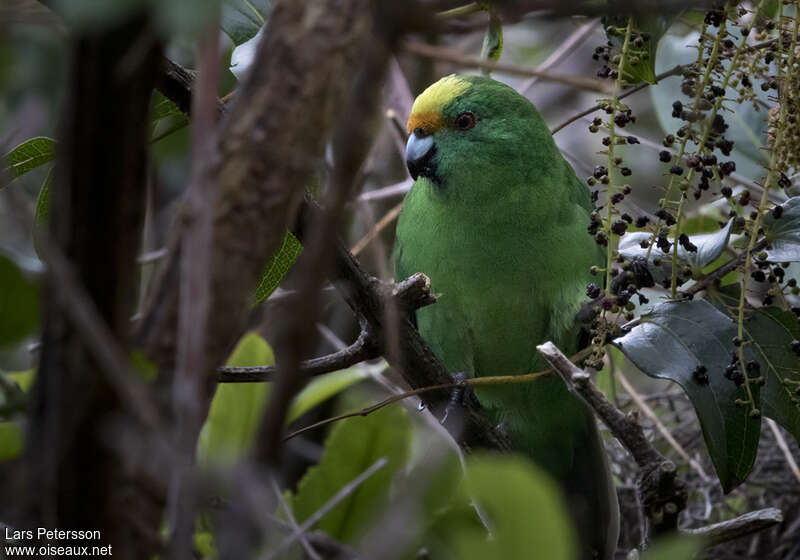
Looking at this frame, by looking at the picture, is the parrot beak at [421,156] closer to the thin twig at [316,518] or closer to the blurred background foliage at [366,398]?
the blurred background foliage at [366,398]

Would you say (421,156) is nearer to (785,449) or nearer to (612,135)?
(612,135)

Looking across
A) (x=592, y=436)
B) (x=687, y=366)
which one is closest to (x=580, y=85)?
(x=687, y=366)

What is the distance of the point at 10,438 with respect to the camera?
4.26 ft

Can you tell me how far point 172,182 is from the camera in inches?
123

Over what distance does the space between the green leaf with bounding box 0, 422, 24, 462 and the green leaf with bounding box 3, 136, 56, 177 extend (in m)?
0.49

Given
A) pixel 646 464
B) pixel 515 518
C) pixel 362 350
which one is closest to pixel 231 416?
pixel 362 350

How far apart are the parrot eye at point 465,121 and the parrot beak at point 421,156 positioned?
8 centimetres

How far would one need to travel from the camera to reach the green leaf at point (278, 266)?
162cm

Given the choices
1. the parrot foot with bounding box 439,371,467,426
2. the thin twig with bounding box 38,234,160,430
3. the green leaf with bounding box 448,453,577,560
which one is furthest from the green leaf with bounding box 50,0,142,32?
the parrot foot with bounding box 439,371,467,426

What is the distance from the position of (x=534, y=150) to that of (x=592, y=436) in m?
0.78

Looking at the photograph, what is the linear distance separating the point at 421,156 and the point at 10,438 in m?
1.30

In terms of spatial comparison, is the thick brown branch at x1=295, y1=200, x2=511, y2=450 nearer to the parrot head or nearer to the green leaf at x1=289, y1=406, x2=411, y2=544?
the green leaf at x1=289, y1=406, x2=411, y2=544

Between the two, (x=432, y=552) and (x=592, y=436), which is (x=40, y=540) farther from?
(x=592, y=436)

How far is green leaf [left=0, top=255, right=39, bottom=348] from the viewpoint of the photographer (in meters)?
1.26
